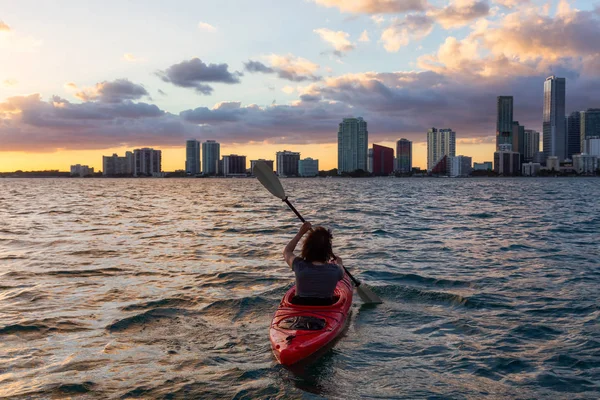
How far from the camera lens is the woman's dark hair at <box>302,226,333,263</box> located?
313 inches

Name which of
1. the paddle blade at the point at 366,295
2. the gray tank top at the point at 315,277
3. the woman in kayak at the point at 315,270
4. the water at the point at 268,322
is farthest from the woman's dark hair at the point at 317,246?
the paddle blade at the point at 366,295

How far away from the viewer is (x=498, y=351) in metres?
7.71

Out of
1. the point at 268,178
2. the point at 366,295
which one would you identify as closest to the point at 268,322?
the point at 366,295

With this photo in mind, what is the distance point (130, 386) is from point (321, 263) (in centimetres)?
337

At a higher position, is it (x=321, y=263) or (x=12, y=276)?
(x=321, y=263)

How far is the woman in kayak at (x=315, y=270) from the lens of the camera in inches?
314

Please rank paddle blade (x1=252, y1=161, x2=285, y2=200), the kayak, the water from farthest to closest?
paddle blade (x1=252, y1=161, x2=285, y2=200)
the kayak
the water

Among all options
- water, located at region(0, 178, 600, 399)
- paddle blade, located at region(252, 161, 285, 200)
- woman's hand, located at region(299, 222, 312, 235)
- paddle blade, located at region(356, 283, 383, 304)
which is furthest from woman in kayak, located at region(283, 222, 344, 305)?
paddle blade, located at region(252, 161, 285, 200)

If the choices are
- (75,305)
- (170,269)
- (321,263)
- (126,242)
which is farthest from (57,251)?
(321,263)

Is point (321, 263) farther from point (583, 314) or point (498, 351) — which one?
point (583, 314)

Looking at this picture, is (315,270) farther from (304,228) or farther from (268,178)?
(268,178)

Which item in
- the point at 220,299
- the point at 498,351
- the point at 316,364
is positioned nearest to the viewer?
the point at 316,364

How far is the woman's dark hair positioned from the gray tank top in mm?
114

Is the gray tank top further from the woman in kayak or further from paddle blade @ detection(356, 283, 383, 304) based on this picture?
paddle blade @ detection(356, 283, 383, 304)
